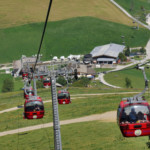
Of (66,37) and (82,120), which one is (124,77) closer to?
(82,120)

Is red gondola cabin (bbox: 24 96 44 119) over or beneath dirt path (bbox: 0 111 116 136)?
over

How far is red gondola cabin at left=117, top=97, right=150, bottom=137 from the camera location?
2461 centimetres

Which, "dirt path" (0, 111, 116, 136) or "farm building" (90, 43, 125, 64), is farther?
"farm building" (90, 43, 125, 64)

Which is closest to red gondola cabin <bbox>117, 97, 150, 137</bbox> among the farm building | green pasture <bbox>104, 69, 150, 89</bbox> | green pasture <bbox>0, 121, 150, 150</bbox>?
green pasture <bbox>0, 121, 150, 150</bbox>

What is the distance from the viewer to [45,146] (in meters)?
45.0

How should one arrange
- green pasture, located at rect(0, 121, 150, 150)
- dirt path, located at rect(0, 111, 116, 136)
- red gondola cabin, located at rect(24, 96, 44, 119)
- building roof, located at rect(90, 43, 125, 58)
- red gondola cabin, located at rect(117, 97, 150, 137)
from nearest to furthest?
red gondola cabin, located at rect(117, 97, 150, 137)
red gondola cabin, located at rect(24, 96, 44, 119)
green pasture, located at rect(0, 121, 150, 150)
dirt path, located at rect(0, 111, 116, 136)
building roof, located at rect(90, 43, 125, 58)

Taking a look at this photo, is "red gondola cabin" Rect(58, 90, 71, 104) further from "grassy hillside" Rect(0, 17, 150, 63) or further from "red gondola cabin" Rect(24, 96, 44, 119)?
"grassy hillside" Rect(0, 17, 150, 63)

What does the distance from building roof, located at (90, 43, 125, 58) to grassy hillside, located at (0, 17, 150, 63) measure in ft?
22.4

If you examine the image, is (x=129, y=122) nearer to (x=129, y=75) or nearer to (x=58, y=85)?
(x=58, y=85)

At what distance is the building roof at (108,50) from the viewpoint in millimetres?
156500

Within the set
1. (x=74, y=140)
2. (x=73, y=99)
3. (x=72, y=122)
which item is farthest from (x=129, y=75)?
(x=74, y=140)

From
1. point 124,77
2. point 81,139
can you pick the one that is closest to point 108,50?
point 124,77

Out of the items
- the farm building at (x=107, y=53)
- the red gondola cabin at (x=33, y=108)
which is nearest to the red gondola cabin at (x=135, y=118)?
the red gondola cabin at (x=33, y=108)

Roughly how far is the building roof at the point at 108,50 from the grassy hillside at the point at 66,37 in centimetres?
683
